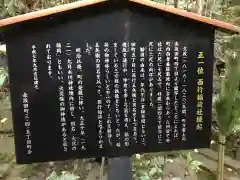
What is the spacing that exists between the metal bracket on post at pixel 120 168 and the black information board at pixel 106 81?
0.32 feet

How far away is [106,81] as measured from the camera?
9.46 feet

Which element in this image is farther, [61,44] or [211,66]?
[211,66]

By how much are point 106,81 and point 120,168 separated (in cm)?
80

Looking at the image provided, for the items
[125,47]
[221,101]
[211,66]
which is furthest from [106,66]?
[221,101]

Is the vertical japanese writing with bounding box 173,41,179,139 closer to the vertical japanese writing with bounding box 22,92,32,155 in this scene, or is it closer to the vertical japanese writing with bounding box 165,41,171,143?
the vertical japanese writing with bounding box 165,41,171,143

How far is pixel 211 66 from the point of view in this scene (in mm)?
3014

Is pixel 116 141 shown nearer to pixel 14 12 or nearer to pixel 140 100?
pixel 140 100

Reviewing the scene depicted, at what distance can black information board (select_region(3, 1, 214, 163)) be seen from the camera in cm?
279

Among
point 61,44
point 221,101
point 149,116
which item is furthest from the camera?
point 221,101

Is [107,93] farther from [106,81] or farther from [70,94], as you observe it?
[70,94]

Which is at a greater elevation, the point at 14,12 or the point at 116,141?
the point at 14,12

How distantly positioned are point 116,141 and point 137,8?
1115 millimetres

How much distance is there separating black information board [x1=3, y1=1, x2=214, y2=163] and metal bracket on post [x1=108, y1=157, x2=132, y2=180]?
0.10 metres

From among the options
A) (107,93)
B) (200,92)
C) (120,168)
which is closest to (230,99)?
(200,92)
